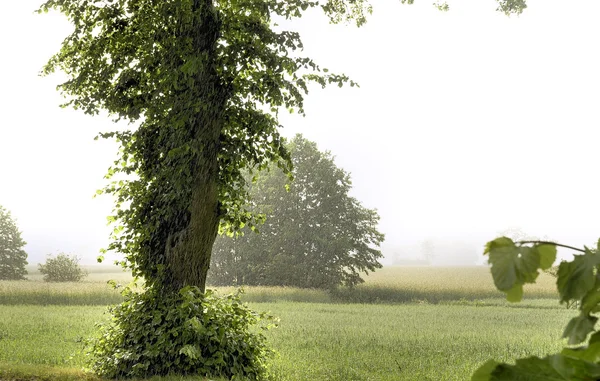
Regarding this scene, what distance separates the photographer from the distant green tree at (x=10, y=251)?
4259cm

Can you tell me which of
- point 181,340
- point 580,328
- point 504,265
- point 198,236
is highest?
point 198,236

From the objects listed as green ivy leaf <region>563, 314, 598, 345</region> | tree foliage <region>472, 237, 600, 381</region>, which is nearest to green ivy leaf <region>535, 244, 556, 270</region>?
tree foliage <region>472, 237, 600, 381</region>

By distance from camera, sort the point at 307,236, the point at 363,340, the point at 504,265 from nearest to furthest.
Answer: the point at 504,265 → the point at 363,340 → the point at 307,236

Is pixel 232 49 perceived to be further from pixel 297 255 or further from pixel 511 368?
pixel 297 255

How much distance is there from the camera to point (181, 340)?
323 inches

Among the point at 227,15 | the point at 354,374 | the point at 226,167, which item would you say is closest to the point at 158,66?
the point at 227,15

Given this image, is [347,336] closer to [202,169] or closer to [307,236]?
[202,169]

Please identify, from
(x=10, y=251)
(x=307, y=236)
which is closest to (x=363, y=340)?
(x=307, y=236)

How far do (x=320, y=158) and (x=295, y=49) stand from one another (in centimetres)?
2827

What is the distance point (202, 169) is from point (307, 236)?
27.3 metres

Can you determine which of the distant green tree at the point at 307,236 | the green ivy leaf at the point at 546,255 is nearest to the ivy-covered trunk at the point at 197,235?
the green ivy leaf at the point at 546,255

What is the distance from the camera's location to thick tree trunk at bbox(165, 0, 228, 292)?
8969mm

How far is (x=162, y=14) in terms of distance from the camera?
9.05m

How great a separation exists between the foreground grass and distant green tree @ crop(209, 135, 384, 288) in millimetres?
11085
